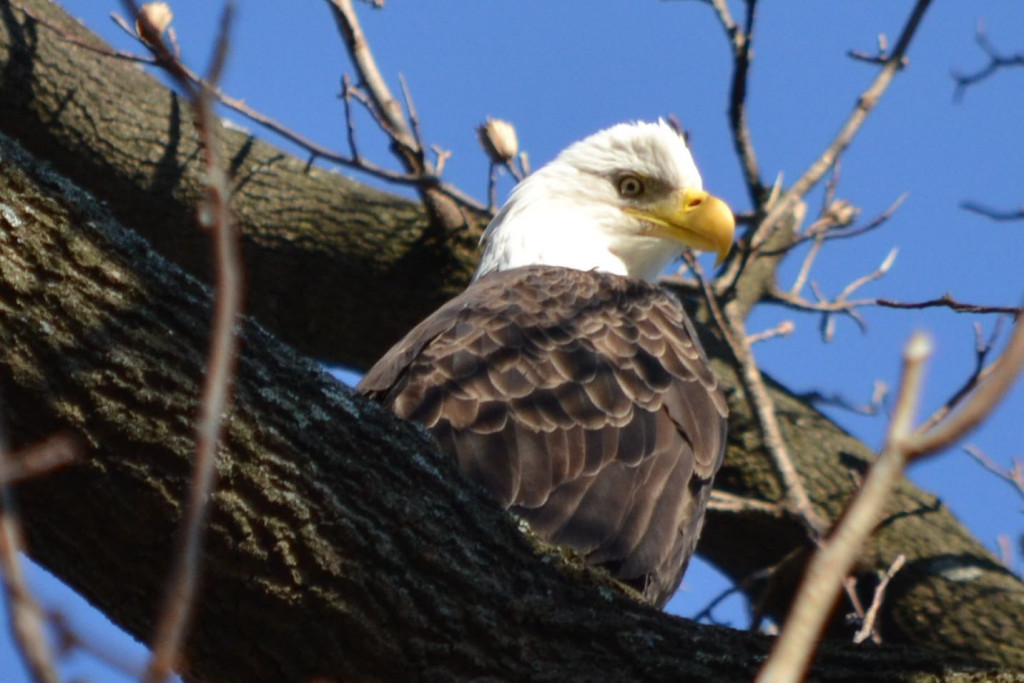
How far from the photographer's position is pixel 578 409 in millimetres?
3656

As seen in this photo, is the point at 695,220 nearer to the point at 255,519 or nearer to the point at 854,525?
the point at 255,519

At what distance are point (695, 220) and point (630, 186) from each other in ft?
1.14

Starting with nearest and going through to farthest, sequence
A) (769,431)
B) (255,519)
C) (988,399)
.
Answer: (988,399)
(255,519)
(769,431)

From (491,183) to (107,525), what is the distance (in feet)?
11.4

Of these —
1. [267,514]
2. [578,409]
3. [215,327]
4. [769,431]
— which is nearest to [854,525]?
[215,327]

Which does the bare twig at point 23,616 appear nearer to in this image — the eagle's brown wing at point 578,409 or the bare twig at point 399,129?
the eagle's brown wing at point 578,409

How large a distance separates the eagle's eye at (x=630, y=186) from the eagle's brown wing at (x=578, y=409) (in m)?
1.09

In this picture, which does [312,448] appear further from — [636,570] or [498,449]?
[636,570]

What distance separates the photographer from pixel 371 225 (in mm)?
5711

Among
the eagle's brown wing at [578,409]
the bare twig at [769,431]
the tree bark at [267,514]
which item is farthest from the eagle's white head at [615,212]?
the tree bark at [267,514]

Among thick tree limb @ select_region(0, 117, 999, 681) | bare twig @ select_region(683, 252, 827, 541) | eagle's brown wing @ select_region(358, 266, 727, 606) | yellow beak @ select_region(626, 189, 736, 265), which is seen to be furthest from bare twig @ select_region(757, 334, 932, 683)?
yellow beak @ select_region(626, 189, 736, 265)

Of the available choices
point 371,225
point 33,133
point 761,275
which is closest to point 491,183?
point 371,225

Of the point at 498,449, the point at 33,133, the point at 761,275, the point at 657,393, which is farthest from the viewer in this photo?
the point at 761,275

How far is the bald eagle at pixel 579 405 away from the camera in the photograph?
3.47 metres
